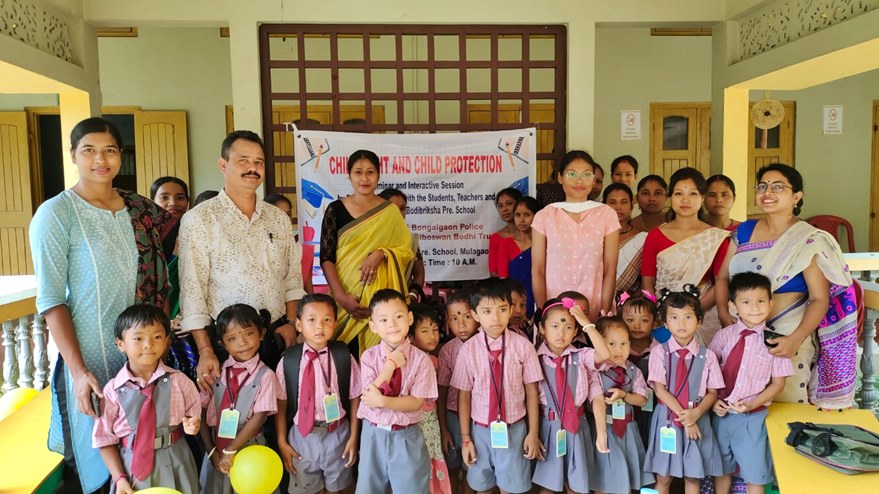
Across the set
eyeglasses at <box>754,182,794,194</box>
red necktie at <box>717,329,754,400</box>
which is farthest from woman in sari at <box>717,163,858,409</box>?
red necktie at <box>717,329,754,400</box>

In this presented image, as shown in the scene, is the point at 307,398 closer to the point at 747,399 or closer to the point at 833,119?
the point at 747,399

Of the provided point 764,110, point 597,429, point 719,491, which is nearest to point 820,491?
point 719,491

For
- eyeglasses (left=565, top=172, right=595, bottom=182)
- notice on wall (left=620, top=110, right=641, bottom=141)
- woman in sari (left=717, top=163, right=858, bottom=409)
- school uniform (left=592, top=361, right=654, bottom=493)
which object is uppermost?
notice on wall (left=620, top=110, right=641, bottom=141)

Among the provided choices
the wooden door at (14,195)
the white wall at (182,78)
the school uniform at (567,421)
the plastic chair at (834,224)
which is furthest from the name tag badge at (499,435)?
the wooden door at (14,195)

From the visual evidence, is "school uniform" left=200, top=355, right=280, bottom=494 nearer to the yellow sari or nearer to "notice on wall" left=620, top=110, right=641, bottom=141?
the yellow sari

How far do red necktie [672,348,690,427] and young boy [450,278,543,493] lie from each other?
56cm

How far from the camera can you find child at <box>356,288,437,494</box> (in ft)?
7.35

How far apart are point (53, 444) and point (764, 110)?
5.62 meters

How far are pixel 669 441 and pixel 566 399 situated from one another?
45 cm

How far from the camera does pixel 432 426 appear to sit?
2.39m

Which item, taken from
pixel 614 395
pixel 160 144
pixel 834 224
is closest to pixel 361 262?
pixel 614 395

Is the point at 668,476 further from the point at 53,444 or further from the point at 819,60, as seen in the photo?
the point at 819,60

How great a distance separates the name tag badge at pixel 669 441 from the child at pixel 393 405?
93cm

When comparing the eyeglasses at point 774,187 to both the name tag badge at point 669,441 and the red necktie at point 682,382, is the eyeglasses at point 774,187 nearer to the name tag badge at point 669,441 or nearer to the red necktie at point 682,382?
the red necktie at point 682,382
